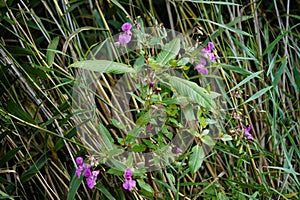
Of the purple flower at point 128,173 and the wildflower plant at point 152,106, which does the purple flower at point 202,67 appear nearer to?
the wildflower plant at point 152,106

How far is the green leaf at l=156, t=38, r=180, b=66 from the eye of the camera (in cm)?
83

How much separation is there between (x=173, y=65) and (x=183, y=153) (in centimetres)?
22

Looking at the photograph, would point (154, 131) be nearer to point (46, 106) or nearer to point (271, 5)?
point (46, 106)

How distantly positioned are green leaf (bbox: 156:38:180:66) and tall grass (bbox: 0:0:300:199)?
77 millimetres

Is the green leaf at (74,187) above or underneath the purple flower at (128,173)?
underneath

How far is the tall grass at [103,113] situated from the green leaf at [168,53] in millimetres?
77

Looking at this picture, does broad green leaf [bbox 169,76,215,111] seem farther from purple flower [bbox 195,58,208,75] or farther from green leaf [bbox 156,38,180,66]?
purple flower [bbox 195,58,208,75]

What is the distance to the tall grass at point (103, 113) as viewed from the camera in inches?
36.7

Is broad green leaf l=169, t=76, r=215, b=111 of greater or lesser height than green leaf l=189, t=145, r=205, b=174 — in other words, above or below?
above

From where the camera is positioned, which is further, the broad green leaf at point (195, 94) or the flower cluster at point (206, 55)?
the flower cluster at point (206, 55)

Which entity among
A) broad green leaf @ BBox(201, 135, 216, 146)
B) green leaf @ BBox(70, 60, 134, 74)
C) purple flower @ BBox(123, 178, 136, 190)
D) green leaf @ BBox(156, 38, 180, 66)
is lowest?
purple flower @ BBox(123, 178, 136, 190)

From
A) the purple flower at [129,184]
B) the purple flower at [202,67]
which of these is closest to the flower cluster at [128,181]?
the purple flower at [129,184]

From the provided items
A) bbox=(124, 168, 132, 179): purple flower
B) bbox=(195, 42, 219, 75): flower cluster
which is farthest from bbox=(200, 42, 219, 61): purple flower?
bbox=(124, 168, 132, 179): purple flower

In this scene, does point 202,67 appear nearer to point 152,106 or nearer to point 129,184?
point 152,106
